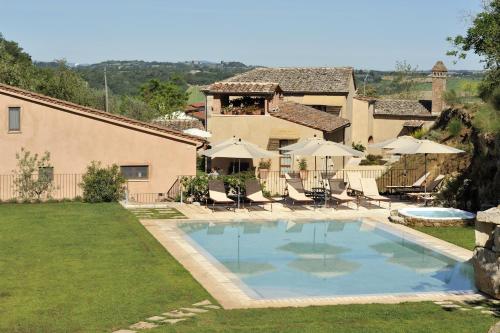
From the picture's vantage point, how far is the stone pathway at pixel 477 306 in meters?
14.3

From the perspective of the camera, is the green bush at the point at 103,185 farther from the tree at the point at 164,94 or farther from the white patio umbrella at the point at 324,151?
the tree at the point at 164,94

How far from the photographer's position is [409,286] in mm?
16578

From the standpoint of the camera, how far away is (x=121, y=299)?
1444cm

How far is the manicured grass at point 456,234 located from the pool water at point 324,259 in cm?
115

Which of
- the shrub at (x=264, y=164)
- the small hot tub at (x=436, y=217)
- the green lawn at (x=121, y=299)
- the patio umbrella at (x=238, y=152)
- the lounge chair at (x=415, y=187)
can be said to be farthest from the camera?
the shrub at (x=264, y=164)

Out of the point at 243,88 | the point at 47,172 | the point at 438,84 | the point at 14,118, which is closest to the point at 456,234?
the point at 47,172

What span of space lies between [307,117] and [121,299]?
3062 centimetres

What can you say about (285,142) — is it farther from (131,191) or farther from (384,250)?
(384,250)

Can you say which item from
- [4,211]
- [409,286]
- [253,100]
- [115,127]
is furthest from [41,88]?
[409,286]

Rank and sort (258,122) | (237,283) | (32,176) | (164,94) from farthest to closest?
(164,94)
(258,122)
(32,176)
(237,283)

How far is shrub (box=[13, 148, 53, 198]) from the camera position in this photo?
97.9ft

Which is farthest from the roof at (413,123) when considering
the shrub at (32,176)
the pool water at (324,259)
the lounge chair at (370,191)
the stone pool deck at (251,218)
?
the pool water at (324,259)

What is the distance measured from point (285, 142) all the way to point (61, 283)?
27.9 m

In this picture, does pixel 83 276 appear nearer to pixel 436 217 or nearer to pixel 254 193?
pixel 254 193
